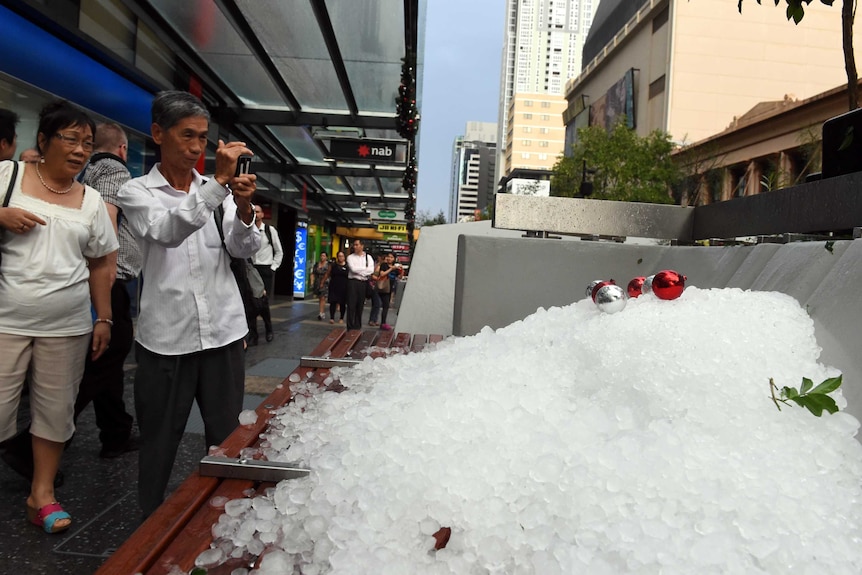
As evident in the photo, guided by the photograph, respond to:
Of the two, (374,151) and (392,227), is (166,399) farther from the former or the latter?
(392,227)

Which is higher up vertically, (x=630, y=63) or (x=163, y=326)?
(x=630, y=63)

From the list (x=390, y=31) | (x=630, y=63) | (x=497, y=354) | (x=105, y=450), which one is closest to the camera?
(x=497, y=354)

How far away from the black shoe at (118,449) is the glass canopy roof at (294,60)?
5.79m

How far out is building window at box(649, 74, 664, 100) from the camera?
153 ft

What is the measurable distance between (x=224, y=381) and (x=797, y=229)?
225 centimetres

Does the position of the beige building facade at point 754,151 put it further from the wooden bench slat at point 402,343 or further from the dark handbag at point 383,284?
the wooden bench slat at point 402,343

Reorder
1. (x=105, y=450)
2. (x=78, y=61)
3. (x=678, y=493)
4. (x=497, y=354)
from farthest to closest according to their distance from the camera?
1. (x=78, y=61)
2. (x=105, y=450)
3. (x=497, y=354)
4. (x=678, y=493)

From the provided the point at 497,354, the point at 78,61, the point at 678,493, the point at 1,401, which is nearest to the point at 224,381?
the point at 1,401

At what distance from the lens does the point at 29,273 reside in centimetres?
230

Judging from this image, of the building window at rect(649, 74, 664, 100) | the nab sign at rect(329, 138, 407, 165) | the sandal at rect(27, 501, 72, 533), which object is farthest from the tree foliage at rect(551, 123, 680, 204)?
the sandal at rect(27, 501, 72, 533)

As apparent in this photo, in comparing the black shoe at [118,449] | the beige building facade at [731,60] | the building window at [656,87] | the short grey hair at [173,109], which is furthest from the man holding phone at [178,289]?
the building window at [656,87]

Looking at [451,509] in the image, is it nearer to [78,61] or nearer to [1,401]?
[1,401]

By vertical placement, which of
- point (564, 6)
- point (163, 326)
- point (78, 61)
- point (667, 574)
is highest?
point (564, 6)

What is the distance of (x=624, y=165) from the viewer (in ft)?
95.8
